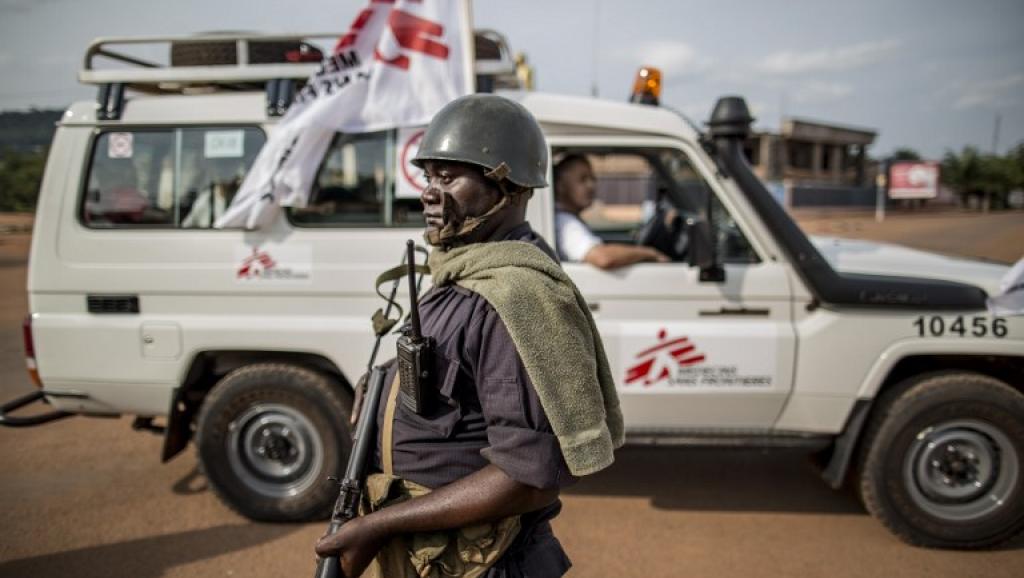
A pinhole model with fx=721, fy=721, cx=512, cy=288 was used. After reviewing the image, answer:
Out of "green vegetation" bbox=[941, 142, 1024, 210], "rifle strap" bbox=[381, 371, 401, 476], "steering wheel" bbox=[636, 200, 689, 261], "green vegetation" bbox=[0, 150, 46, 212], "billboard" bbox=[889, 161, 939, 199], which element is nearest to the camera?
"rifle strap" bbox=[381, 371, 401, 476]

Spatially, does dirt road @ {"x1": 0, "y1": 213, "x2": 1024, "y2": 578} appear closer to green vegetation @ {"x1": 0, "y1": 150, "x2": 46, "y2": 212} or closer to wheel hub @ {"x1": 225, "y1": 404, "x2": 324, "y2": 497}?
wheel hub @ {"x1": 225, "y1": 404, "x2": 324, "y2": 497}

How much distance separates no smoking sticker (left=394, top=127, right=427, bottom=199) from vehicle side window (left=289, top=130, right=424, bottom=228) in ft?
0.15

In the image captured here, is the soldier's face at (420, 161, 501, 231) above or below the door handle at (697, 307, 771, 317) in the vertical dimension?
above

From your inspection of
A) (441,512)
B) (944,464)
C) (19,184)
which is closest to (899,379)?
(944,464)

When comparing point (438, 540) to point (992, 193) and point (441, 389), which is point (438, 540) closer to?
point (441, 389)

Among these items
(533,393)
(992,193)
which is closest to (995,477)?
(533,393)

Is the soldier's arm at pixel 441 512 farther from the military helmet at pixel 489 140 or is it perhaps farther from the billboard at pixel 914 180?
the billboard at pixel 914 180

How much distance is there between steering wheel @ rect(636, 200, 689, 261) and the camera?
405 cm

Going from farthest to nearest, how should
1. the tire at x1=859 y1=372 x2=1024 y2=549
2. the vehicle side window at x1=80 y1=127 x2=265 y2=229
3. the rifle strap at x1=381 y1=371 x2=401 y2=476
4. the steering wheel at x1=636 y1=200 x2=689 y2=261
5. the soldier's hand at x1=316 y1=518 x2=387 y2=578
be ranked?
1. the steering wheel at x1=636 y1=200 x2=689 y2=261
2. the vehicle side window at x1=80 y1=127 x2=265 y2=229
3. the tire at x1=859 y1=372 x2=1024 y2=549
4. the rifle strap at x1=381 y1=371 x2=401 y2=476
5. the soldier's hand at x1=316 y1=518 x2=387 y2=578

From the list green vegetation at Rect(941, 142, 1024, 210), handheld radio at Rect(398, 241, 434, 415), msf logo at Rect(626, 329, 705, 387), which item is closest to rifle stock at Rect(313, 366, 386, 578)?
handheld radio at Rect(398, 241, 434, 415)

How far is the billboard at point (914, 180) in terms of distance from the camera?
3750 cm

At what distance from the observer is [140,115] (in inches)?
140

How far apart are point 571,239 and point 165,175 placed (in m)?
2.03

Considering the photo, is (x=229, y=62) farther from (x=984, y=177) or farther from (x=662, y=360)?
(x=984, y=177)
